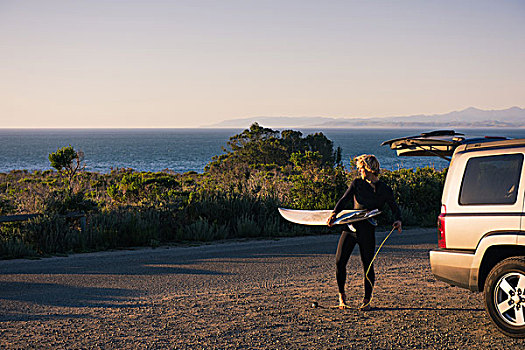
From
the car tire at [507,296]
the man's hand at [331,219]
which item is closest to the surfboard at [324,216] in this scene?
the man's hand at [331,219]

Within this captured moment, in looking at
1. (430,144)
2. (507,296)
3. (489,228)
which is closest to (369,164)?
(430,144)

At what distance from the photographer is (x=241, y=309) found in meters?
6.75

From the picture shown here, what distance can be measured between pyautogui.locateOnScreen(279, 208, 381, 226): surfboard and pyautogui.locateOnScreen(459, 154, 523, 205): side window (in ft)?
3.78

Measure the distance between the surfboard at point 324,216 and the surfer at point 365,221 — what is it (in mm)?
80

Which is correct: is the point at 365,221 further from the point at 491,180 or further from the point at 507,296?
the point at 507,296

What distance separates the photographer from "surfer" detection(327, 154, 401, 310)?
266 inches

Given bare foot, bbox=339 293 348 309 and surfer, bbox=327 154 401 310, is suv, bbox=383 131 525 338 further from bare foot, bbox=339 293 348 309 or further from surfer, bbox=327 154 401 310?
bare foot, bbox=339 293 348 309

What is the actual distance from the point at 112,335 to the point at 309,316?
230cm

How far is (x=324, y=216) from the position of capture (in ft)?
24.0

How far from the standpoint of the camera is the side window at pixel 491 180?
5758 mm

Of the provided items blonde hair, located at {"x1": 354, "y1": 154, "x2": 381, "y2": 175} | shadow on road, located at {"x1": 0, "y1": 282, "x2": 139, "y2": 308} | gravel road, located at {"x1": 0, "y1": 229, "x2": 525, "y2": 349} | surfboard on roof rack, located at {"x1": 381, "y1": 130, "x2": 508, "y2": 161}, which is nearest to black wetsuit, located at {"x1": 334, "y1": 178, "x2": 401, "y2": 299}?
blonde hair, located at {"x1": 354, "y1": 154, "x2": 381, "y2": 175}

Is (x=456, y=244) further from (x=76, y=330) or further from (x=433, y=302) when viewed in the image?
(x=76, y=330)

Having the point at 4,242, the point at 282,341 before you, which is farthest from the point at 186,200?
the point at 282,341

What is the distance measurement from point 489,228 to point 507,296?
736 millimetres
